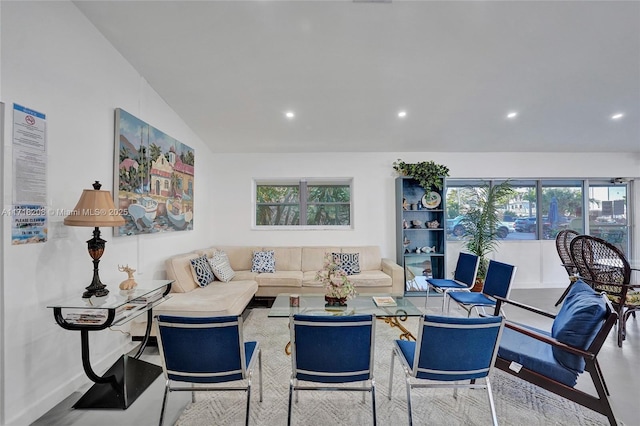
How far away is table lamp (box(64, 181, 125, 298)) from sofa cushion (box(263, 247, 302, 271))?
2.55 meters

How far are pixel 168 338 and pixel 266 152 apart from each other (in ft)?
12.2

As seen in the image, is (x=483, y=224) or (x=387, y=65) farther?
(x=483, y=224)

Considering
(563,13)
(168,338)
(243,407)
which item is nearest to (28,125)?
(168,338)

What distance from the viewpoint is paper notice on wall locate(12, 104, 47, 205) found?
5.51 feet

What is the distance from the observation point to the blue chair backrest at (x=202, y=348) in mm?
1446

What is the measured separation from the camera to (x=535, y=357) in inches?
69.9

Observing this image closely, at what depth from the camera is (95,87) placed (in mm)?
2295

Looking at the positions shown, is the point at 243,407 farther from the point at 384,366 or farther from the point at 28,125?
the point at 28,125

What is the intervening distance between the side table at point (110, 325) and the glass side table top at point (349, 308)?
1.06 m

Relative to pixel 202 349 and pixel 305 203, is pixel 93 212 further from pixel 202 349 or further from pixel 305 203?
pixel 305 203

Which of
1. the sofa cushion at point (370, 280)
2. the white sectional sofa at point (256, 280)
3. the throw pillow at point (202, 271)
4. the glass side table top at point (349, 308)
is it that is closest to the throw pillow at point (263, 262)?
the white sectional sofa at point (256, 280)

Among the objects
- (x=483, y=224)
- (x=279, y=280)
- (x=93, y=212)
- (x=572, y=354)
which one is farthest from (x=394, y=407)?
(x=483, y=224)

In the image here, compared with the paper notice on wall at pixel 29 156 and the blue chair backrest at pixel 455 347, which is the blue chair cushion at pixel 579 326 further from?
the paper notice on wall at pixel 29 156

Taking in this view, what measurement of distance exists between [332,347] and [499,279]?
238 cm
